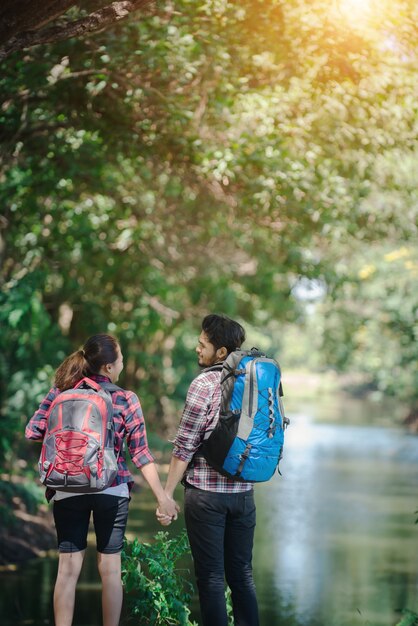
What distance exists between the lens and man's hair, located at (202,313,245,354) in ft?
15.7

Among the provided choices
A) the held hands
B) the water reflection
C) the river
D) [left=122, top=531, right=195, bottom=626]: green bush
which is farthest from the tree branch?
the water reflection

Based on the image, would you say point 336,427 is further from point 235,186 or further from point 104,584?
point 104,584

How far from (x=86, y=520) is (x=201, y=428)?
740 mm

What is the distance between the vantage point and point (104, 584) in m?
4.66

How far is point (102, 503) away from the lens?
15.0 feet

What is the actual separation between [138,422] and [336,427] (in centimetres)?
3018

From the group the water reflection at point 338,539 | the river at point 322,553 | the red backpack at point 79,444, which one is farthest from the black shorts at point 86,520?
the water reflection at point 338,539

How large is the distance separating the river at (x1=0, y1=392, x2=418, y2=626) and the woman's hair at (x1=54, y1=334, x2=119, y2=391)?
2.98m

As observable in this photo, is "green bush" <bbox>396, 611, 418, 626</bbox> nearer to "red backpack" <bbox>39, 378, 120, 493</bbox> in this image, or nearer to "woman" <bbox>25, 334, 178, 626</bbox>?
"woman" <bbox>25, 334, 178, 626</bbox>

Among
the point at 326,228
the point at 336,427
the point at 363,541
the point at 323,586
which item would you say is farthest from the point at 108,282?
the point at 336,427

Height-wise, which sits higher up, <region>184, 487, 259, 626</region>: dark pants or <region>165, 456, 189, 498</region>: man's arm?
<region>165, 456, 189, 498</region>: man's arm

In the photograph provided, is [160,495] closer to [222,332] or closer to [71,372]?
[71,372]

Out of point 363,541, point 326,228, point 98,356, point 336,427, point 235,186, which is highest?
point 98,356

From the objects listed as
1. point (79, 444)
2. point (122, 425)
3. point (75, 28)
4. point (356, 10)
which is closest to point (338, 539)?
point (356, 10)
